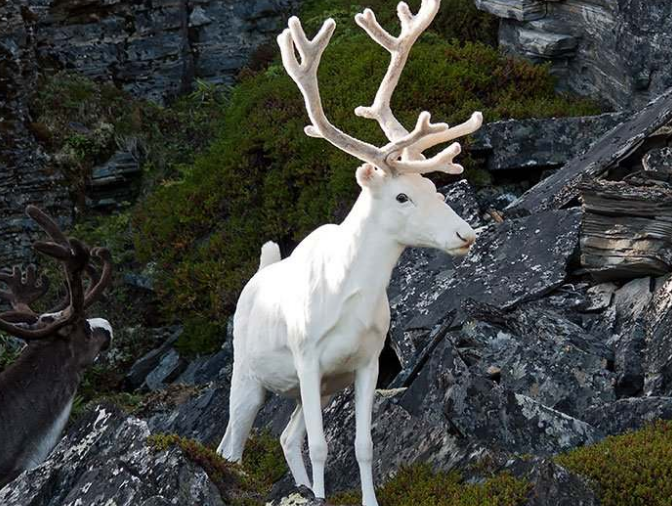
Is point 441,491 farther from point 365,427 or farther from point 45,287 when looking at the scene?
point 45,287

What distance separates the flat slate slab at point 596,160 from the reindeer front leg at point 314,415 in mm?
4951

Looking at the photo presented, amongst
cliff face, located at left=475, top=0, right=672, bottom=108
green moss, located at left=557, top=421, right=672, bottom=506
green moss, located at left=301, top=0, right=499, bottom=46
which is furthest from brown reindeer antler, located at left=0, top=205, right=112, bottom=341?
green moss, located at left=301, top=0, right=499, bottom=46

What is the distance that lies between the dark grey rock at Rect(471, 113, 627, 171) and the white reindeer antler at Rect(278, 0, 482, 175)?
6.37 metres

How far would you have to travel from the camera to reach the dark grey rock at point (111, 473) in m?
8.34

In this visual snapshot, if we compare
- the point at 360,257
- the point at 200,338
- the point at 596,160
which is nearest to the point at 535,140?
the point at 596,160

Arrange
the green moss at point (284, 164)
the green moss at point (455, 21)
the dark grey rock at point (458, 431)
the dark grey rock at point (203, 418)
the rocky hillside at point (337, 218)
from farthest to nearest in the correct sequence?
the green moss at point (455, 21) → the green moss at point (284, 164) → the dark grey rock at point (203, 418) → the dark grey rock at point (458, 431) → the rocky hillside at point (337, 218)

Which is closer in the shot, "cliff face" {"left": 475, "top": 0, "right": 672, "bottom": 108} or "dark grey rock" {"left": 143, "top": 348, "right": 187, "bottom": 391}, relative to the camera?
"dark grey rock" {"left": 143, "top": 348, "right": 187, "bottom": 391}

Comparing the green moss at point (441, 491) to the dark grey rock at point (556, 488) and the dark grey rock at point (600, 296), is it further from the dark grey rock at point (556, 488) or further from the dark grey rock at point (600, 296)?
the dark grey rock at point (600, 296)

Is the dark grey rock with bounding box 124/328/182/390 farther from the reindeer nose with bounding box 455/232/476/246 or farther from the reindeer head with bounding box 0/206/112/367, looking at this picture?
the reindeer nose with bounding box 455/232/476/246

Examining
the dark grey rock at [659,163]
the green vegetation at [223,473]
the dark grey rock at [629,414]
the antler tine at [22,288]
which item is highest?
the green vegetation at [223,473]

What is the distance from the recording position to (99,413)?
9484mm

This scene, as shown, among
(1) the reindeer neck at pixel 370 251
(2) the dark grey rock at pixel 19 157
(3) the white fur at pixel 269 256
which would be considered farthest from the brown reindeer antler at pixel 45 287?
(2) the dark grey rock at pixel 19 157

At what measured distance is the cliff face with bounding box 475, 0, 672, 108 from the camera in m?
15.9

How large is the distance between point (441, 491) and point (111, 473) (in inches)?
79.9
